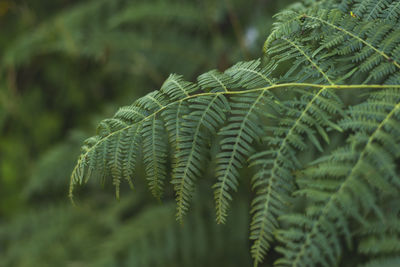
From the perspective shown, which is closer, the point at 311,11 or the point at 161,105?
the point at 161,105

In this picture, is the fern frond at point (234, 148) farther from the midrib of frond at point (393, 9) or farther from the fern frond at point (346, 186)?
the midrib of frond at point (393, 9)

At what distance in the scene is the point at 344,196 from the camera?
0.90 m

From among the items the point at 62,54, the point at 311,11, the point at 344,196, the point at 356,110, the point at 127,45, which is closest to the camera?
the point at 344,196

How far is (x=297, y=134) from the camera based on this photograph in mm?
1069

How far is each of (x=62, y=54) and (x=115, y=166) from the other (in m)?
3.17

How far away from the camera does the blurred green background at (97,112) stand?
2.41m

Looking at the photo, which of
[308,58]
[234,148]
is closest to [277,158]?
[234,148]

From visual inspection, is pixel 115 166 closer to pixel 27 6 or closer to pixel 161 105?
pixel 161 105

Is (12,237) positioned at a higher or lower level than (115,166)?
higher

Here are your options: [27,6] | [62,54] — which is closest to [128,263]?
[62,54]

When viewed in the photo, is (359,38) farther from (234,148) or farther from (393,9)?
(234,148)

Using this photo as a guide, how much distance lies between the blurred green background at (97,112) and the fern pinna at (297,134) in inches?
52.3

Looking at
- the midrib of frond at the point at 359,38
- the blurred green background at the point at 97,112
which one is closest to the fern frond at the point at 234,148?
the midrib of frond at the point at 359,38

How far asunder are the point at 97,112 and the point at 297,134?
9.56ft
